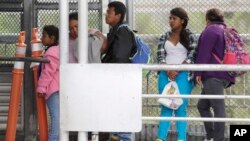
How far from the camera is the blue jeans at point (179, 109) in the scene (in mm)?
6797

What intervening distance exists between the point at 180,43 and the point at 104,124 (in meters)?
2.38

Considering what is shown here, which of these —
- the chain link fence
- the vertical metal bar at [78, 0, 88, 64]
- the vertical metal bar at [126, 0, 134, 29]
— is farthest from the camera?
the chain link fence

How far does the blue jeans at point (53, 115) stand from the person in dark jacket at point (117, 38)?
0.64m

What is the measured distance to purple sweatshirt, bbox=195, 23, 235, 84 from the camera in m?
6.70

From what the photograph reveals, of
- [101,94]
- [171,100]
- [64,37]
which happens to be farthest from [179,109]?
[64,37]

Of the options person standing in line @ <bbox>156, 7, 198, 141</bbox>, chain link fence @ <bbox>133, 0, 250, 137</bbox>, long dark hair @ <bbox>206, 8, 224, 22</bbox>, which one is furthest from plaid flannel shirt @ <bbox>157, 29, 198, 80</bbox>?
chain link fence @ <bbox>133, 0, 250, 137</bbox>

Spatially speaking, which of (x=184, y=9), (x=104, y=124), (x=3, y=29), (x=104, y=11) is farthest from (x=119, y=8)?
(x=104, y=124)

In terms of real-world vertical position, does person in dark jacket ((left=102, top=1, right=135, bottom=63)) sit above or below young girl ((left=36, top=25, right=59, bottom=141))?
Result: above

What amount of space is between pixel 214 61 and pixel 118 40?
1.02m

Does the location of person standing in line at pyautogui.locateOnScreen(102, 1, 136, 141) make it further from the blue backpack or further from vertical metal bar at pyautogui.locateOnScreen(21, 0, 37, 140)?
vertical metal bar at pyautogui.locateOnScreen(21, 0, 37, 140)

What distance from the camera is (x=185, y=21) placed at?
6.92 metres

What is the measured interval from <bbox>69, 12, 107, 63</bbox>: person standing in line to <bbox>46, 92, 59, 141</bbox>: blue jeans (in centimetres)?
49

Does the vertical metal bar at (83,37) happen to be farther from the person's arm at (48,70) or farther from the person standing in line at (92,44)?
the person's arm at (48,70)

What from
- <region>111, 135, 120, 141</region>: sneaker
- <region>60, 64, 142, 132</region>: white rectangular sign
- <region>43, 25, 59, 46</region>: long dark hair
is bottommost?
<region>111, 135, 120, 141</region>: sneaker
